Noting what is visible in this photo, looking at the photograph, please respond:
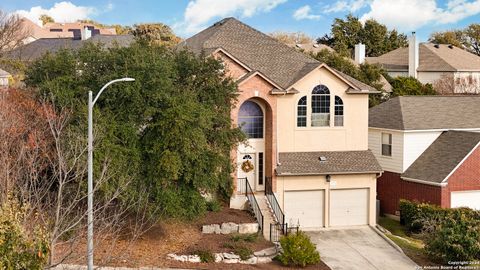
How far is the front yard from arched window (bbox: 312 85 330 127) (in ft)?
20.5

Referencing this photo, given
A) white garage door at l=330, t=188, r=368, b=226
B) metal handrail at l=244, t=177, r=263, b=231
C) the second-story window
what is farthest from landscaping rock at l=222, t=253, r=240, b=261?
the second-story window

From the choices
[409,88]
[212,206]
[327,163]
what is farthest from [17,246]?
[409,88]

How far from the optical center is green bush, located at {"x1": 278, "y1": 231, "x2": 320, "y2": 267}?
22.4 m

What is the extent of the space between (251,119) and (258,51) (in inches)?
183

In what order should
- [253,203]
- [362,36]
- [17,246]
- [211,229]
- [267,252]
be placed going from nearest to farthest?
[17,246] < [267,252] < [211,229] < [253,203] < [362,36]

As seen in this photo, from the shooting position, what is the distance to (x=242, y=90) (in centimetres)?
2748

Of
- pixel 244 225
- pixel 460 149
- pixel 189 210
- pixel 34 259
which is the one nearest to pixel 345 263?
pixel 244 225

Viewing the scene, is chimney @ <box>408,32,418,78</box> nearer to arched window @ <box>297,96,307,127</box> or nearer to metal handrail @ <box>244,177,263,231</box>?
arched window @ <box>297,96,307,127</box>

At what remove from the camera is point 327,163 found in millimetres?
29000

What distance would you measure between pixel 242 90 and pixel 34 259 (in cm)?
1770

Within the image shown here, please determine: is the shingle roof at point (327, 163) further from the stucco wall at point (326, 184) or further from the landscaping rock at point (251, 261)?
the landscaping rock at point (251, 261)

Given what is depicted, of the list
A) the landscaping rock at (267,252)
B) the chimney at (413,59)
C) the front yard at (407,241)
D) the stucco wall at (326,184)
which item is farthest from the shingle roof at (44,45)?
the landscaping rock at (267,252)

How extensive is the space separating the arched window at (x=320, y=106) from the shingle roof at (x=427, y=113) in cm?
533

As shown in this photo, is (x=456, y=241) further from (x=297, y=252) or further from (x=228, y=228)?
(x=228, y=228)
